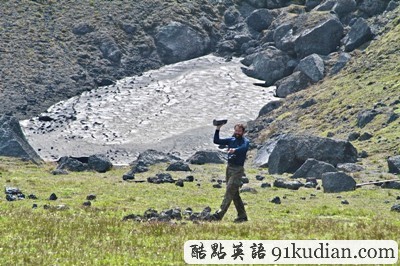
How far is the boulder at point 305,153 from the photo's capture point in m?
64.0

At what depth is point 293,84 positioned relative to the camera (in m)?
119

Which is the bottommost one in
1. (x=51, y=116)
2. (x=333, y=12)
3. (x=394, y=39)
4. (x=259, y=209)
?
(x=259, y=209)

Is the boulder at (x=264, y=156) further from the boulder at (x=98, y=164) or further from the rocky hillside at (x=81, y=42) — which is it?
the rocky hillside at (x=81, y=42)

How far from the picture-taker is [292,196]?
143 feet

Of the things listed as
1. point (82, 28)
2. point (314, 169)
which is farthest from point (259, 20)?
point (314, 169)

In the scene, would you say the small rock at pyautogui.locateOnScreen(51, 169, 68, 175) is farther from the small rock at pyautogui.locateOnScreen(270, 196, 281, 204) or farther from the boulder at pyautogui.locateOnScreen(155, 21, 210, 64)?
the boulder at pyautogui.locateOnScreen(155, 21, 210, 64)

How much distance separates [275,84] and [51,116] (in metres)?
38.3

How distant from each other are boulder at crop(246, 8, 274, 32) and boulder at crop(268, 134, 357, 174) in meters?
81.7

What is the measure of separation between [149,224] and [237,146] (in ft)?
16.8

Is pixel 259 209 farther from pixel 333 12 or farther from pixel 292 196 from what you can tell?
pixel 333 12

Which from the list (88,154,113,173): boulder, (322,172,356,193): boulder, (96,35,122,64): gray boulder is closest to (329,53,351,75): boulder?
(96,35,122,64): gray boulder

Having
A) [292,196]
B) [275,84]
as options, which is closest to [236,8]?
[275,84]

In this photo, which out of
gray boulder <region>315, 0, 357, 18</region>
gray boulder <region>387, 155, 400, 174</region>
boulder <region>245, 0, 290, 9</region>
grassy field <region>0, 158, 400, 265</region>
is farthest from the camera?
boulder <region>245, 0, 290, 9</region>

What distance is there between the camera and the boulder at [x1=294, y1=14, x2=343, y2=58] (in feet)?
414
